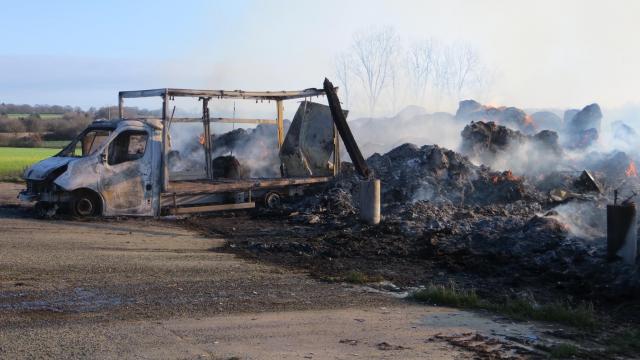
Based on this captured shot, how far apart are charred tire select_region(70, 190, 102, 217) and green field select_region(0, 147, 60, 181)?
1604cm

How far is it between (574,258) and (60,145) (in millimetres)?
43960

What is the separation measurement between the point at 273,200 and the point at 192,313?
11.1m

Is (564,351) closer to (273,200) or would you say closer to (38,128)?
(273,200)

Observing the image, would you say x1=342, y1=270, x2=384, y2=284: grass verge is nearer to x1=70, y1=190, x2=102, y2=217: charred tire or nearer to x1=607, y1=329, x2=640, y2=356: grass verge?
x1=607, y1=329, x2=640, y2=356: grass verge

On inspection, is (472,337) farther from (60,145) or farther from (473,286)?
(60,145)

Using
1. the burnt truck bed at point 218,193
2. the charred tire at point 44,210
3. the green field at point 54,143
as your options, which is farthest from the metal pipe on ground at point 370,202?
the green field at point 54,143

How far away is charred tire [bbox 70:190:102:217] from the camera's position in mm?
15867

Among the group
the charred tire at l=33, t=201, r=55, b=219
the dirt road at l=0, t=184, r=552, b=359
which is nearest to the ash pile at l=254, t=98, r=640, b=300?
the dirt road at l=0, t=184, r=552, b=359

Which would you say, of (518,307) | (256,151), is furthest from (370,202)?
(256,151)

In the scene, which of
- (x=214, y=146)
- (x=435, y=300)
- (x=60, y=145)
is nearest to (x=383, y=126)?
(x=60, y=145)

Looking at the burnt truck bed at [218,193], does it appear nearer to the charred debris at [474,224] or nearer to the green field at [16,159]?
the charred debris at [474,224]

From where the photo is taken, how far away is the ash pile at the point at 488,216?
10.9 m

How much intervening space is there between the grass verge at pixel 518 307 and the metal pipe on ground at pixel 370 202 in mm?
6108

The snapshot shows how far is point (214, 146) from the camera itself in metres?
25.8
